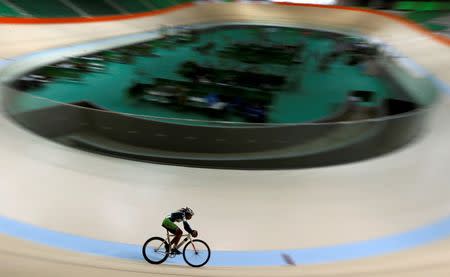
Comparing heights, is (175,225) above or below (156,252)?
above

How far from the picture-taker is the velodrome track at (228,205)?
2.20 m

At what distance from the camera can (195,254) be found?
7.47 ft

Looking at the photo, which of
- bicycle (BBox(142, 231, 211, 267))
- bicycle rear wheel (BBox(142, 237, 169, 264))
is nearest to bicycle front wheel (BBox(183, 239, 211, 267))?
bicycle (BBox(142, 231, 211, 267))

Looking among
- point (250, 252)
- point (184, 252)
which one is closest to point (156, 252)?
point (184, 252)

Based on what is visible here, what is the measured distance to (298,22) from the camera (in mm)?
17344

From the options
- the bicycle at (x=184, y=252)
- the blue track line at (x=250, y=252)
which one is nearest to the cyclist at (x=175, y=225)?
the bicycle at (x=184, y=252)

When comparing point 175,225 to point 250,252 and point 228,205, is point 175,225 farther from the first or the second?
point 228,205

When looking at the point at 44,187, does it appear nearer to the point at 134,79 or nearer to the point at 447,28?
the point at 134,79

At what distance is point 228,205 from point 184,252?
915 millimetres

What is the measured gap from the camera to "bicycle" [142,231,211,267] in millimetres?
2223

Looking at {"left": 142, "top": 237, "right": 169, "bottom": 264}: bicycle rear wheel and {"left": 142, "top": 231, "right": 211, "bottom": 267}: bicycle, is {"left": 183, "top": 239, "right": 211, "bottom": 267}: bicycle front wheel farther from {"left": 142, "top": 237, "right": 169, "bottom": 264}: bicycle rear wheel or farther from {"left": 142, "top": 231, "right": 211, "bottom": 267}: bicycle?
{"left": 142, "top": 237, "right": 169, "bottom": 264}: bicycle rear wheel

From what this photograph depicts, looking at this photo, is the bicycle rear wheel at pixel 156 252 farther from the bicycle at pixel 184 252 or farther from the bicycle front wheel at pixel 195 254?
the bicycle front wheel at pixel 195 254

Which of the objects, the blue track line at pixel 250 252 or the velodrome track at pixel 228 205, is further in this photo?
the blue track line at pixel 250 252

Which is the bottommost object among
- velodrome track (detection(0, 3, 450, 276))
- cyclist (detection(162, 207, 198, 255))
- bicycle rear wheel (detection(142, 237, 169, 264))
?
bicycle rear wheel (detection(142, 237, 169, 264))
